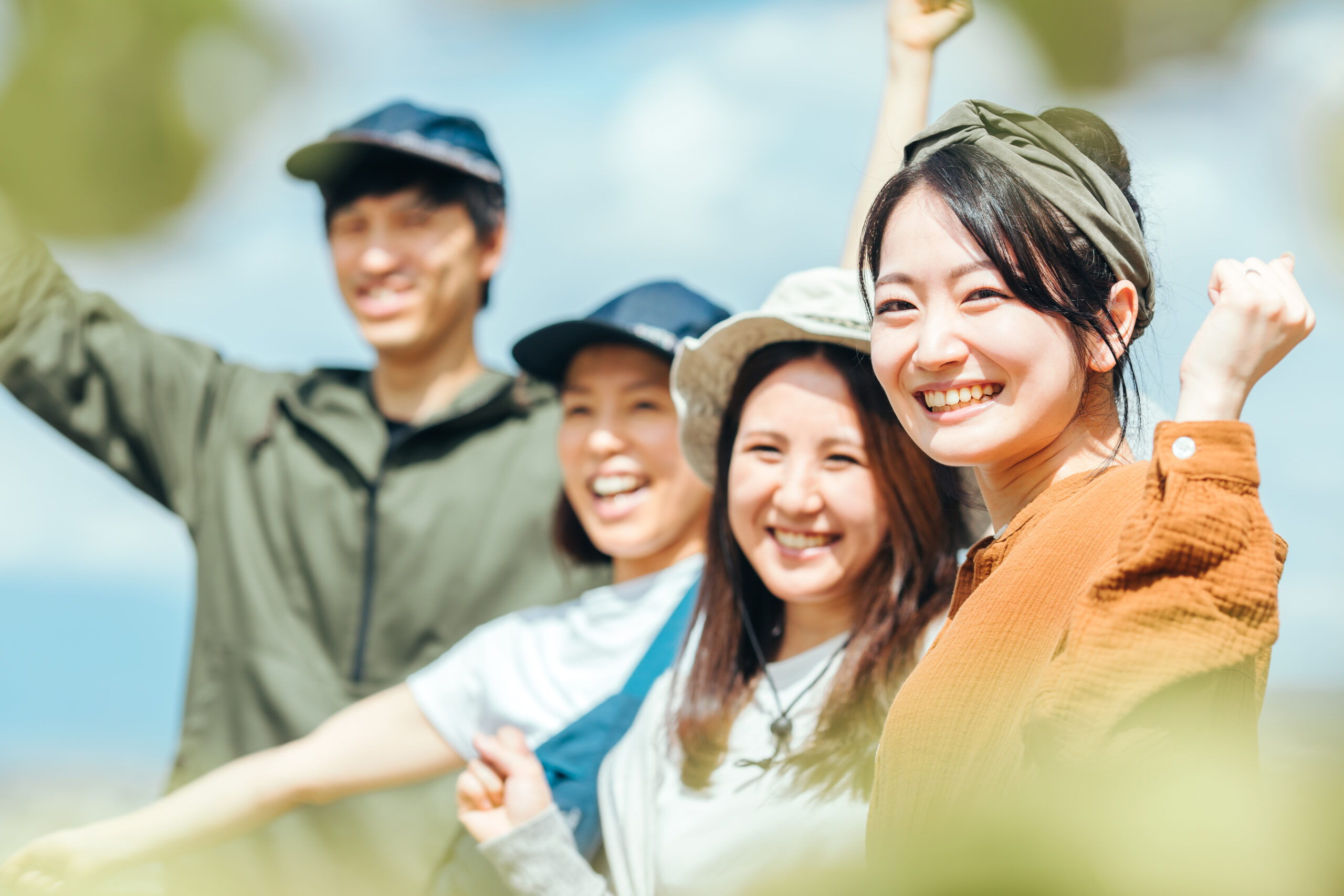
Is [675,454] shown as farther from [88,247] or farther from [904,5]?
[88,247]

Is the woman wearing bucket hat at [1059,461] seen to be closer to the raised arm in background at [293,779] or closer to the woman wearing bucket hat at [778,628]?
the woman wearing bucket hat at [778,628]

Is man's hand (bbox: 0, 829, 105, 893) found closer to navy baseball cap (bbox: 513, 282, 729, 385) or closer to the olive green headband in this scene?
the olive green headband

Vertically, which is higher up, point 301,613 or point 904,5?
point 904,5

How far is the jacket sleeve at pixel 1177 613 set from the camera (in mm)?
706

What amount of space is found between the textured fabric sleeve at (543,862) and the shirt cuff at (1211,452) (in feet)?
4.09

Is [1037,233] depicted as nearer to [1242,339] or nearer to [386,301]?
[1242,339]

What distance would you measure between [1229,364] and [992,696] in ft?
1.00

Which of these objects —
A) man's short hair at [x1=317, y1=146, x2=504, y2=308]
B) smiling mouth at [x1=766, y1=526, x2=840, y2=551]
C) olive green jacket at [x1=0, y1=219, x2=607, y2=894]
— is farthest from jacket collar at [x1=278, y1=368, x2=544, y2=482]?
smiling mouth at [x1=766, y1=526, x2=840, y2=551]

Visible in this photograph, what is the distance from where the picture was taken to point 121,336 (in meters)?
2.95

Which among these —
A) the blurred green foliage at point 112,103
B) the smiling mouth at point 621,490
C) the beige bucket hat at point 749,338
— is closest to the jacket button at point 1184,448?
the blurred green foliage at point 112,103

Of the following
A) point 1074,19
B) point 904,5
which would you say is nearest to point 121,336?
point 904,5

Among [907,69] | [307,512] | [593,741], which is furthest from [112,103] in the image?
[307,512]

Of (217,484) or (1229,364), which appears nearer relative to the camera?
(1229,364)

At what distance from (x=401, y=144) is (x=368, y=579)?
106 centimetres
